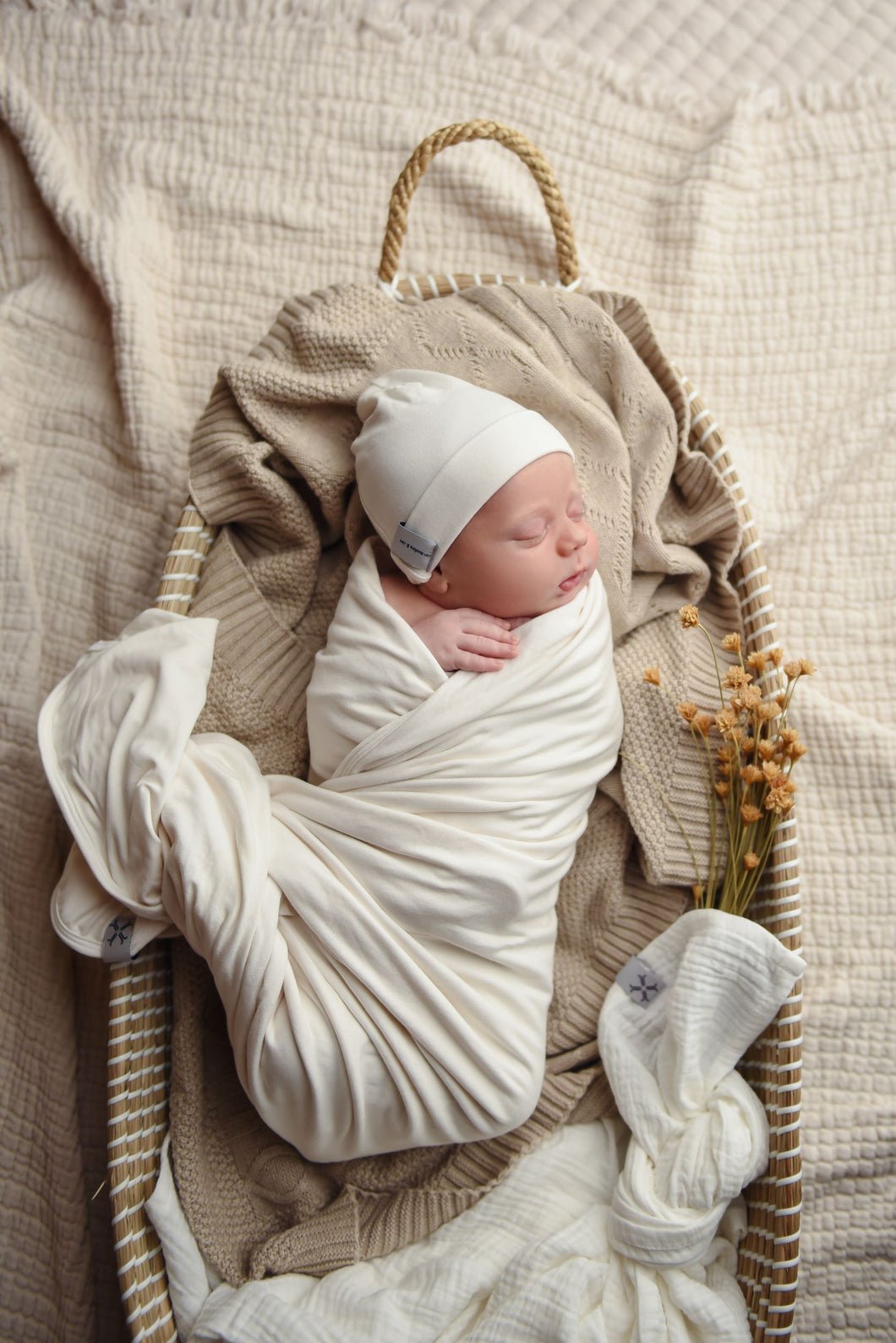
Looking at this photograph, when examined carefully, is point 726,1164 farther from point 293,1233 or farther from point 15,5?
point 15,5

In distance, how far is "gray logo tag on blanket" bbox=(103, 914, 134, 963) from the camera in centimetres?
117

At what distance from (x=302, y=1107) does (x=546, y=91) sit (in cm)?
156

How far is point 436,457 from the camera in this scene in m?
1.18

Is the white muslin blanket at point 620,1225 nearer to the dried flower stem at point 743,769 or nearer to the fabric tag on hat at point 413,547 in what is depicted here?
the dried flower stem at point 743,769

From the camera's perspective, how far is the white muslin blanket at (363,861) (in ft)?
3.64

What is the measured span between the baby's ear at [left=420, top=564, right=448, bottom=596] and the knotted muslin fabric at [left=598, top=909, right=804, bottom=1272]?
0.50 m

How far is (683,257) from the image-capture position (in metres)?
1.64

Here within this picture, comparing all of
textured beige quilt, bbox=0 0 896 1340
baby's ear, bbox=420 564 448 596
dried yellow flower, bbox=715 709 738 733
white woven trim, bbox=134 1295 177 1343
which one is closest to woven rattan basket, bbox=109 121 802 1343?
white woven trim, bbox=134 1295 177 1343

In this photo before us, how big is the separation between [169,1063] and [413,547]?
0.72 meters

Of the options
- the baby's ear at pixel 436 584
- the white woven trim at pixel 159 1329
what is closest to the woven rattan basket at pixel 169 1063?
the white woven trim at pixel 159 1329

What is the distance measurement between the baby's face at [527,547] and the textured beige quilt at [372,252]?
1.62 feet

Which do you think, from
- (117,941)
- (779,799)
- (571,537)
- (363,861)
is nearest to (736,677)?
(779,799)

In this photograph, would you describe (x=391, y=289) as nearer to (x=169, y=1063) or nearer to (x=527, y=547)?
(x=527, y=547)

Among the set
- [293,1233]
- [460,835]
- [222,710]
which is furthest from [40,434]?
[293,1233]
